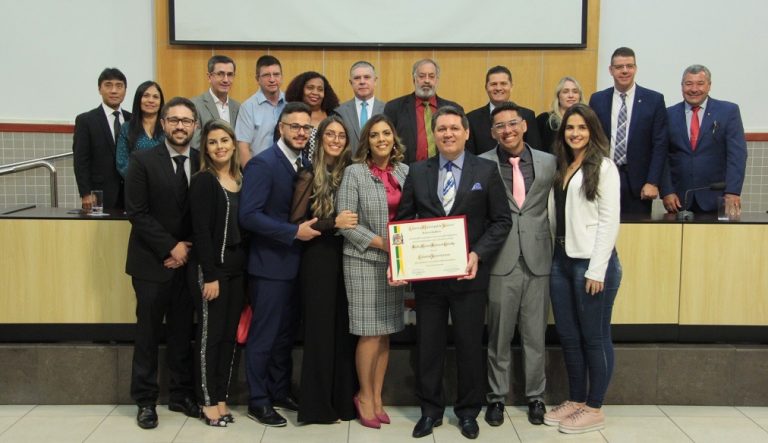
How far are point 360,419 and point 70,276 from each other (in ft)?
5.82

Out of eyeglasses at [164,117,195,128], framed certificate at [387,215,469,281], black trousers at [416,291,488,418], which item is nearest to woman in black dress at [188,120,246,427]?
eyeglasses at [164,117,195,128]

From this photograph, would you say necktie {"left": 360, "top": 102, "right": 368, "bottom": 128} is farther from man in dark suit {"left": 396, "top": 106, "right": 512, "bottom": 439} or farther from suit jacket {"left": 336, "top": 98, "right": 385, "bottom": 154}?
man in dark suit {"left": 396, "top": 106, "right": 512, "bottom": 439}

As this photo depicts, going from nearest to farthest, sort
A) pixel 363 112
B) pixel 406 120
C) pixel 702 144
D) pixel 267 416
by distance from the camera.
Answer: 1. pixel 267 416
2. pixel 406 120
3. pixel 363 112
4. pixel 702 144

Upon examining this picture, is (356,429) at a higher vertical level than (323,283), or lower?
lower

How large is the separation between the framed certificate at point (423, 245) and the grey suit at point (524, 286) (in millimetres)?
364

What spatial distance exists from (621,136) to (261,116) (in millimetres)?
2315

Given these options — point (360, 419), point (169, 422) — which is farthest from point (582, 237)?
point (169, 422)

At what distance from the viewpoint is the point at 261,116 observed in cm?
488

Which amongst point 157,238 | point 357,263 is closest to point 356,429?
point 357,263

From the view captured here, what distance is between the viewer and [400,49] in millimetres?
7125

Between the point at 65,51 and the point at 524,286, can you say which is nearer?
the point at 524,286

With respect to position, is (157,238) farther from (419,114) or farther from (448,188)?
(419,114)

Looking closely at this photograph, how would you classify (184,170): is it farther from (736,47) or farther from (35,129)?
(736,47)

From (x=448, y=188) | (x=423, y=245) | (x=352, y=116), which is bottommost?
(x=423, y=245)
